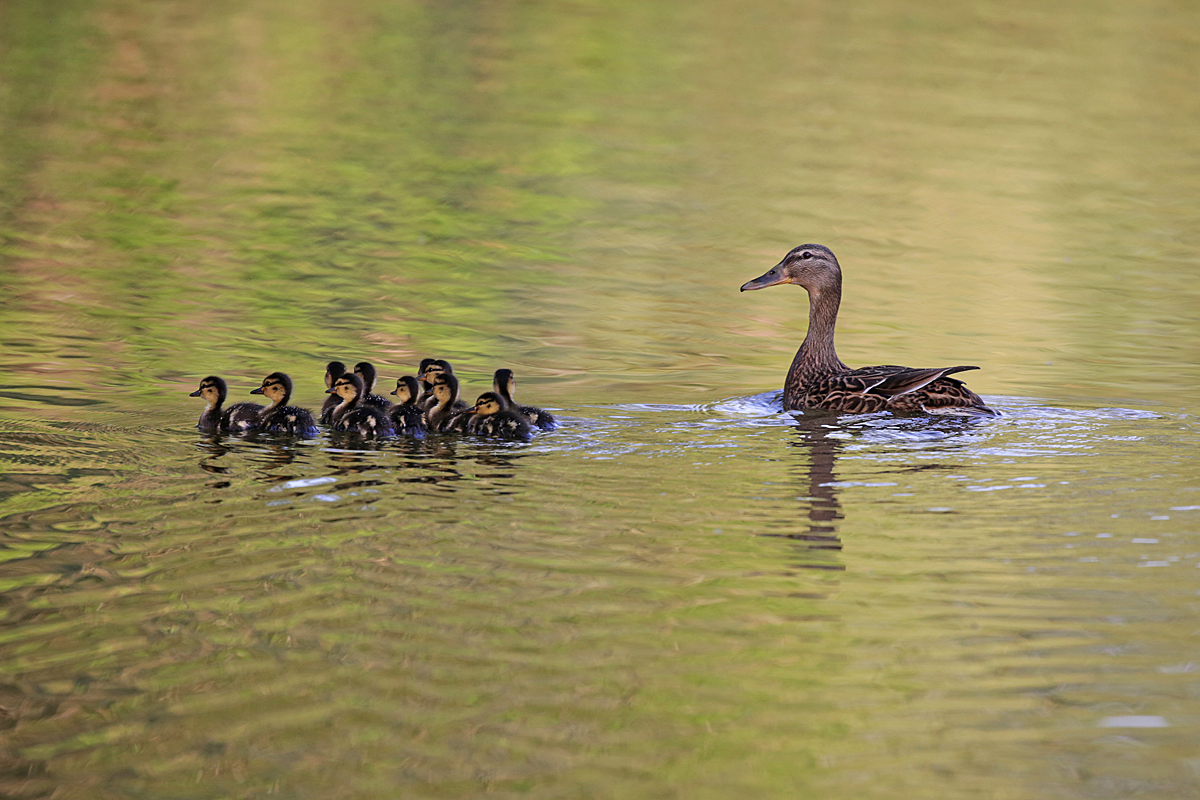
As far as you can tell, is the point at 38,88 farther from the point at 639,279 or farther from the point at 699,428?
the point at 699,428

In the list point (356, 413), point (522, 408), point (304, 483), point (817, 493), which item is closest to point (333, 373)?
point (356, 413)

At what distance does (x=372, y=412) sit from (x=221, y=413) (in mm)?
739

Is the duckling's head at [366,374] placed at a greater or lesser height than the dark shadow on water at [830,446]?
greater

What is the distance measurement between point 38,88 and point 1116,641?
636 inches

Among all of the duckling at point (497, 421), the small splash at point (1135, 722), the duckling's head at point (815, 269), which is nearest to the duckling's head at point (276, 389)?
the duckling at point (497, 421)

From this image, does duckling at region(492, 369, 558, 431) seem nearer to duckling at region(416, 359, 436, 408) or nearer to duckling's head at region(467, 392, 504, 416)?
duckling's head at region(467, 392, 504, 416)

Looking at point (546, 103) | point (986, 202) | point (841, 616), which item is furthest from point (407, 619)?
point (546, 103)

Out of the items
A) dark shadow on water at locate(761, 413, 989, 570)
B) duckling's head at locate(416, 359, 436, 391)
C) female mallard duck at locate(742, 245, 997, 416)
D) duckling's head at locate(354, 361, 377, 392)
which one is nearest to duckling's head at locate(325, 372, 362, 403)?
duckling's head at locate(354, 361, 377, 392)

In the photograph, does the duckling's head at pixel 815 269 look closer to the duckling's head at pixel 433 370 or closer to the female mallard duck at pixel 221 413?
the duckling's head at pixel 433 370

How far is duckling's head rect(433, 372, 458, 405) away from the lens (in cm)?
730

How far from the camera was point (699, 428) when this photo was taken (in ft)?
24.0

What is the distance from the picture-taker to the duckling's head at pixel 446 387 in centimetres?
730

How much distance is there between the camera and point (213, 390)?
7.22m

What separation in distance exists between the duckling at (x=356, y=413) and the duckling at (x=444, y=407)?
0.81ft
